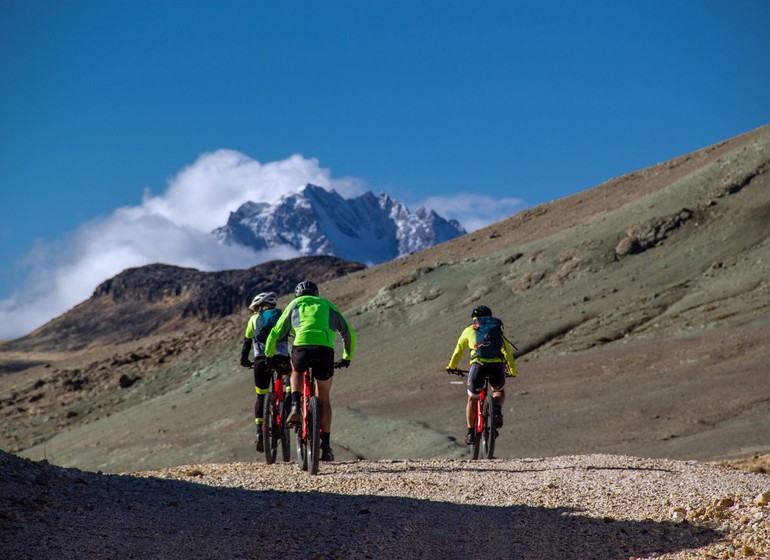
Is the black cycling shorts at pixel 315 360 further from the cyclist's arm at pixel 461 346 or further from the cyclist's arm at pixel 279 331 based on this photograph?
the cyclist's arm at pixel 461 346

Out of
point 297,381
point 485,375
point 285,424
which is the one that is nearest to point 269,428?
point 285,424

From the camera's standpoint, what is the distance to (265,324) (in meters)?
13.0

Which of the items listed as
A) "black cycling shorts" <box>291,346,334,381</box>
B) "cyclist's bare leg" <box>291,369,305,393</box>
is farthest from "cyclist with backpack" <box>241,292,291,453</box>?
"black cycling shorts" <box>291,346,334,381</box>

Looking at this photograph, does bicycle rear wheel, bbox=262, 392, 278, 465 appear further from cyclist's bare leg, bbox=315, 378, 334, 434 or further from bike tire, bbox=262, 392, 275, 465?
cyclist's bare leg, bbox=315, 378, 334, 434

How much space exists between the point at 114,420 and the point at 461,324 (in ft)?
61.8

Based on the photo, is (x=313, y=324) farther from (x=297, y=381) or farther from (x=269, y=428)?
(x=269, y=428)

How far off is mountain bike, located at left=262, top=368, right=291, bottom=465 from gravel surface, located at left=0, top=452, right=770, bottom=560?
93.5 inches

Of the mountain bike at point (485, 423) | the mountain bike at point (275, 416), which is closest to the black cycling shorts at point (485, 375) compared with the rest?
the mountain bike at point (485, 423)

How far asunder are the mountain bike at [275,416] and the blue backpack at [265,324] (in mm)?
459

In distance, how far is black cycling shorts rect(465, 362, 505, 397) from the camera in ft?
45.3

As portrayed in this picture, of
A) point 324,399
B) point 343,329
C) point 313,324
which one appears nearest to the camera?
point 313,324

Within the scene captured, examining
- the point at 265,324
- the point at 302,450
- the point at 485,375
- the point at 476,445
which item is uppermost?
the point at 265,324

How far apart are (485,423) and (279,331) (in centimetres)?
397

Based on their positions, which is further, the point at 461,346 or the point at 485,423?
the point at 485,423
